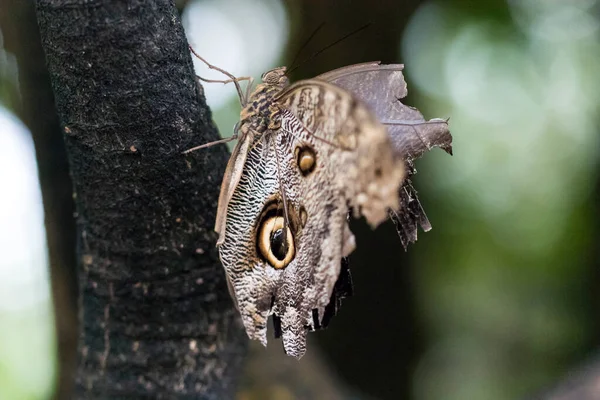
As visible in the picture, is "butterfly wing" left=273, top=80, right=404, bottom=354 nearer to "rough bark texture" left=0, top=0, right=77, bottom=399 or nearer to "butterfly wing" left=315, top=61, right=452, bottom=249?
"butterfly wing" left=315, top=61, right=452, bottom=249

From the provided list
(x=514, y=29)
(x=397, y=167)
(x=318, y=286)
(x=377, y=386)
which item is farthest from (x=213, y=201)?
(x=514, y=29)

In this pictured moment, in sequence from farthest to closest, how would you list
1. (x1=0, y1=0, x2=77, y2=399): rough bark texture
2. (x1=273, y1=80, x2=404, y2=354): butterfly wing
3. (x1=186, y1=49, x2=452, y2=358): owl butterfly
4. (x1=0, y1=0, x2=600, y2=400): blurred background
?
(x1=0, y1=0, x2=600, y2=400): blurred background
(x1=0, y1=0, x2=77, y2=399): rough bark texture
(x1=186, y1=49, x2=452, y2=358): owl butterfly
(x1=273, y1=80, x2=404, y2=354): butterfly wing

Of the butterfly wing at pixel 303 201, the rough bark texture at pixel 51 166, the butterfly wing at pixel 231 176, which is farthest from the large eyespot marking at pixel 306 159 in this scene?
the rough bark texture at pixel 51 166

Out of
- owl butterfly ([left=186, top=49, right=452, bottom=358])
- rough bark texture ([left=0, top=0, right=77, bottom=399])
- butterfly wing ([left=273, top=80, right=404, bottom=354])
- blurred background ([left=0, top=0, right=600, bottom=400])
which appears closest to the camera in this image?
butterfly wing ([left=273, top=80, right=404, bottom=354])

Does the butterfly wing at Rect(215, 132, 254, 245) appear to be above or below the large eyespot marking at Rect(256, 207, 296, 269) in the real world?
above

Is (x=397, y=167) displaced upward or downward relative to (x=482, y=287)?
upward

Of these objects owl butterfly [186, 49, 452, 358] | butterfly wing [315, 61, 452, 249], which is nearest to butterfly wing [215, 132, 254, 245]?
owl butterfly [186, 49, 452, 358]

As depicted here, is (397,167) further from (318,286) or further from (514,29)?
(514,29)
